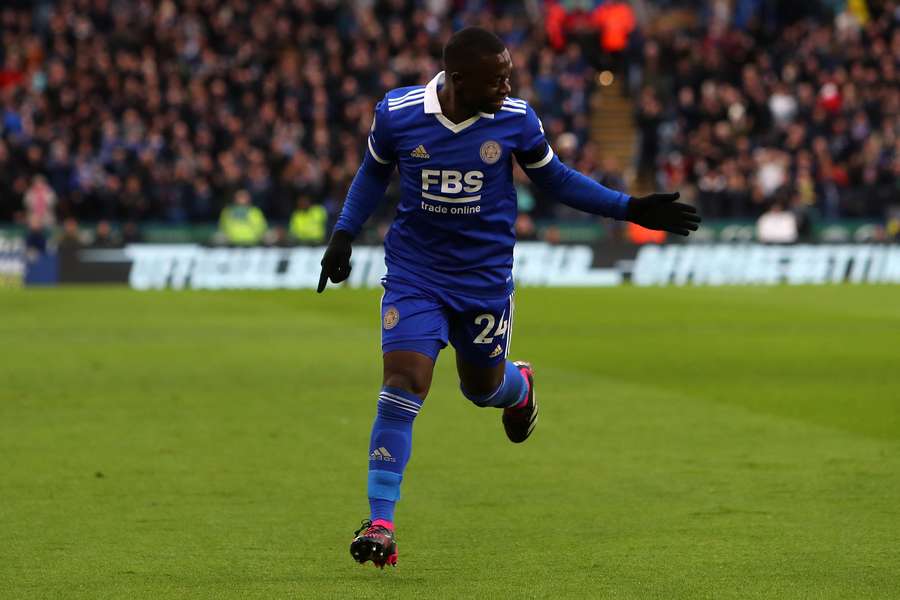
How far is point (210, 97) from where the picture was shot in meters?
29.6

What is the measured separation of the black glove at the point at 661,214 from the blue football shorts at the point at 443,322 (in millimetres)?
650

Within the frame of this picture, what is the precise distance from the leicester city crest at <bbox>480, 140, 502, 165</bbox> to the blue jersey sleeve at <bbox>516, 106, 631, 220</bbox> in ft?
0.45

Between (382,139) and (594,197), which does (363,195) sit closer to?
(382,139)

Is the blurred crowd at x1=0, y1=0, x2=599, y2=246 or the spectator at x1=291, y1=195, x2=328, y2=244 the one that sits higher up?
the blurred crowd at x1=0, y1=0, x2=599, y2=246

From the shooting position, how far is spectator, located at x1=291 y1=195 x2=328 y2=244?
27.2m

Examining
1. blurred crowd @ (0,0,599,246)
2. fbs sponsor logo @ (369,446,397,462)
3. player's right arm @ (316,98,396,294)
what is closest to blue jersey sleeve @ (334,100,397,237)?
player's right arm @ (316,98,396,294)

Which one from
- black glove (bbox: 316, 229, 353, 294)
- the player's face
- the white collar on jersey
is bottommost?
black glove (bbox: 316, 229, 353, 294)

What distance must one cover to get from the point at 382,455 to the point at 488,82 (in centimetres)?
149

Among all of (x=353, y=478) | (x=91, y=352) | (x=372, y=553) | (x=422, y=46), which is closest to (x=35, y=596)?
(x=372, y=553)

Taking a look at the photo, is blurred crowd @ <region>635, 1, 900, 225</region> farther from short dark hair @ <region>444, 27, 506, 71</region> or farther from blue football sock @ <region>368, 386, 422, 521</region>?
blue football sock @ <region>368, 386, 422, 521</region>

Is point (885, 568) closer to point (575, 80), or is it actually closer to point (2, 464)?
point (2, 464)

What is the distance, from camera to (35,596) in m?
5.49

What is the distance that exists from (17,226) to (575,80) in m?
11.6

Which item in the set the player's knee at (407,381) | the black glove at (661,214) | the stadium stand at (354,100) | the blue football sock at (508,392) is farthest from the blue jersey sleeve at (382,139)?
the stadium stand at (354,100)
